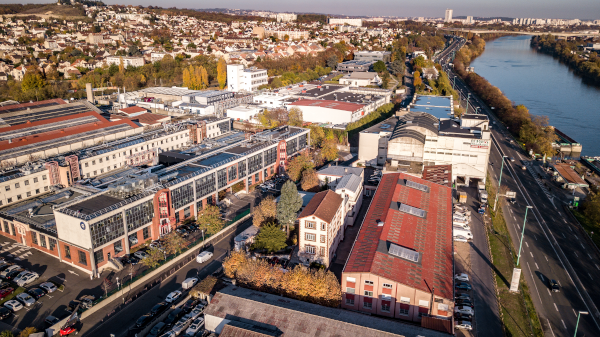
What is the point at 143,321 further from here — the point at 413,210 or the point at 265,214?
the point at 413,210

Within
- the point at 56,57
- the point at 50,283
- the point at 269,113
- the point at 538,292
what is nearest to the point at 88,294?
the point at 50,283

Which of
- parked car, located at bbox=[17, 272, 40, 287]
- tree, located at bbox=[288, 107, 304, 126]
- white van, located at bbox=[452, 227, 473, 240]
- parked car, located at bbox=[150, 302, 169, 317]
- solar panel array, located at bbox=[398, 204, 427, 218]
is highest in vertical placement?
tree, located at bbox=[288, 107, 304, 126]

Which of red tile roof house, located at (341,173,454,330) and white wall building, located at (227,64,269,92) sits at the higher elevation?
white wall building, located at (227,64,269,92)

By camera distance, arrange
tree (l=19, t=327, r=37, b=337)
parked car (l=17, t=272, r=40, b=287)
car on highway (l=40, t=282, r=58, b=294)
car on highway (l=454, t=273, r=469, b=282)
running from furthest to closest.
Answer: car on highway (l=454, t=273, r=469, b=282) < parked car (l=17, t=272, r=40, b=287) < car on highway (l=40, t=282, r=58, b=294) < tree (l=19, t=327, r=37, b=337)

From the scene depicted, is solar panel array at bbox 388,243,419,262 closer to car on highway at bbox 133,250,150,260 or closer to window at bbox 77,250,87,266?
car on highway at bbox 133,250,150,260

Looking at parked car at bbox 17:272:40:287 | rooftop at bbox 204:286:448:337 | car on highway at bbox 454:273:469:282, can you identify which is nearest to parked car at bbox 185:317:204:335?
rooftop at bbox 204:286:448:337

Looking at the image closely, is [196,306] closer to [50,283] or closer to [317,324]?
[317,324]
